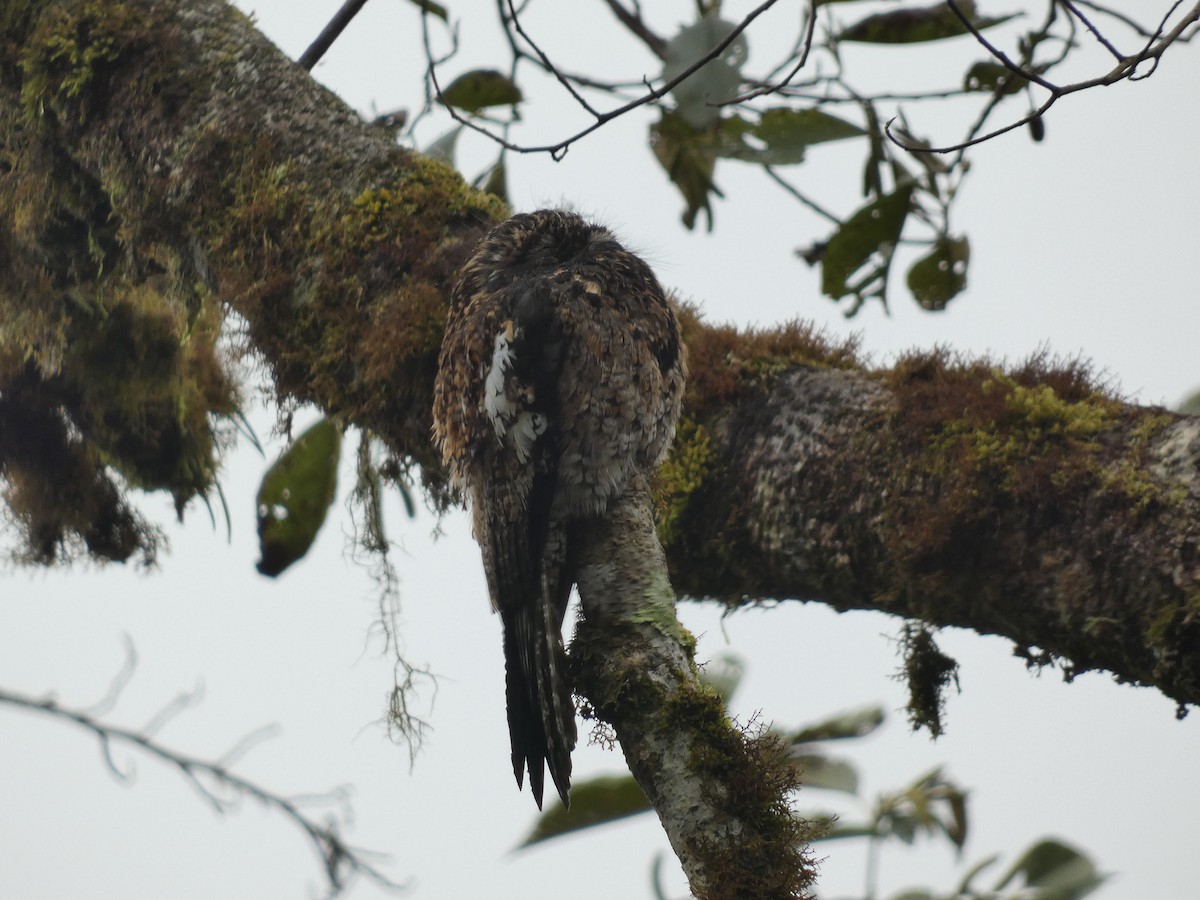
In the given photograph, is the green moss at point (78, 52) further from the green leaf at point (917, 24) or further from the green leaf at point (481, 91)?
the green leaf at point (917, 24)

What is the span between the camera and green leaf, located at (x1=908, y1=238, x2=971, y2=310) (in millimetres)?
3070

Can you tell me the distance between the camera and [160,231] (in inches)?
103

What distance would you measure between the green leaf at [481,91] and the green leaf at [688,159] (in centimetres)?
42

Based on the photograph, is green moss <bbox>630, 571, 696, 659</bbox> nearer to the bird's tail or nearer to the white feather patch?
the bird's tail

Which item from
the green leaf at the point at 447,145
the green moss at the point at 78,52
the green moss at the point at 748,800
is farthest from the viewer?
the green leaf at the point at 447,145

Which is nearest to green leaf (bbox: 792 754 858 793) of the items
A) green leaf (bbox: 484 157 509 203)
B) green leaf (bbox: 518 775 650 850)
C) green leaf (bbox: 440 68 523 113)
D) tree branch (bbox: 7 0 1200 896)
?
green leaf (bbox: 518 775 650 850)

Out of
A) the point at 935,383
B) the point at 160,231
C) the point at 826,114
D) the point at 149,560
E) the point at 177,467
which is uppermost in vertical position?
the point at 826,114

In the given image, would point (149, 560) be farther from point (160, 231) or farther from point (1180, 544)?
point (1180, 544)

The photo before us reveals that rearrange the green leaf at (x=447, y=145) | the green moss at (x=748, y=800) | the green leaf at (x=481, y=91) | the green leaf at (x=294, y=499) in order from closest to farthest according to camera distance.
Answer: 1. the green moss at (x=748, y=800)
2. the green leaf at (x=294, y=499)
3. the green leaf at (x=447, y=145)
4. the green leaf at (x=481, y=91)

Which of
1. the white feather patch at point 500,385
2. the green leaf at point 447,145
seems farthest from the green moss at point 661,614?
the green leaf at point 447,145

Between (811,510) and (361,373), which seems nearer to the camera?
(811,510)

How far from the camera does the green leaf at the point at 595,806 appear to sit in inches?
109

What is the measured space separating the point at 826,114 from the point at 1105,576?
1.62 meters

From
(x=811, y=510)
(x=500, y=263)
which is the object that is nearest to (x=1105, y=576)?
(x=811, y=510)
